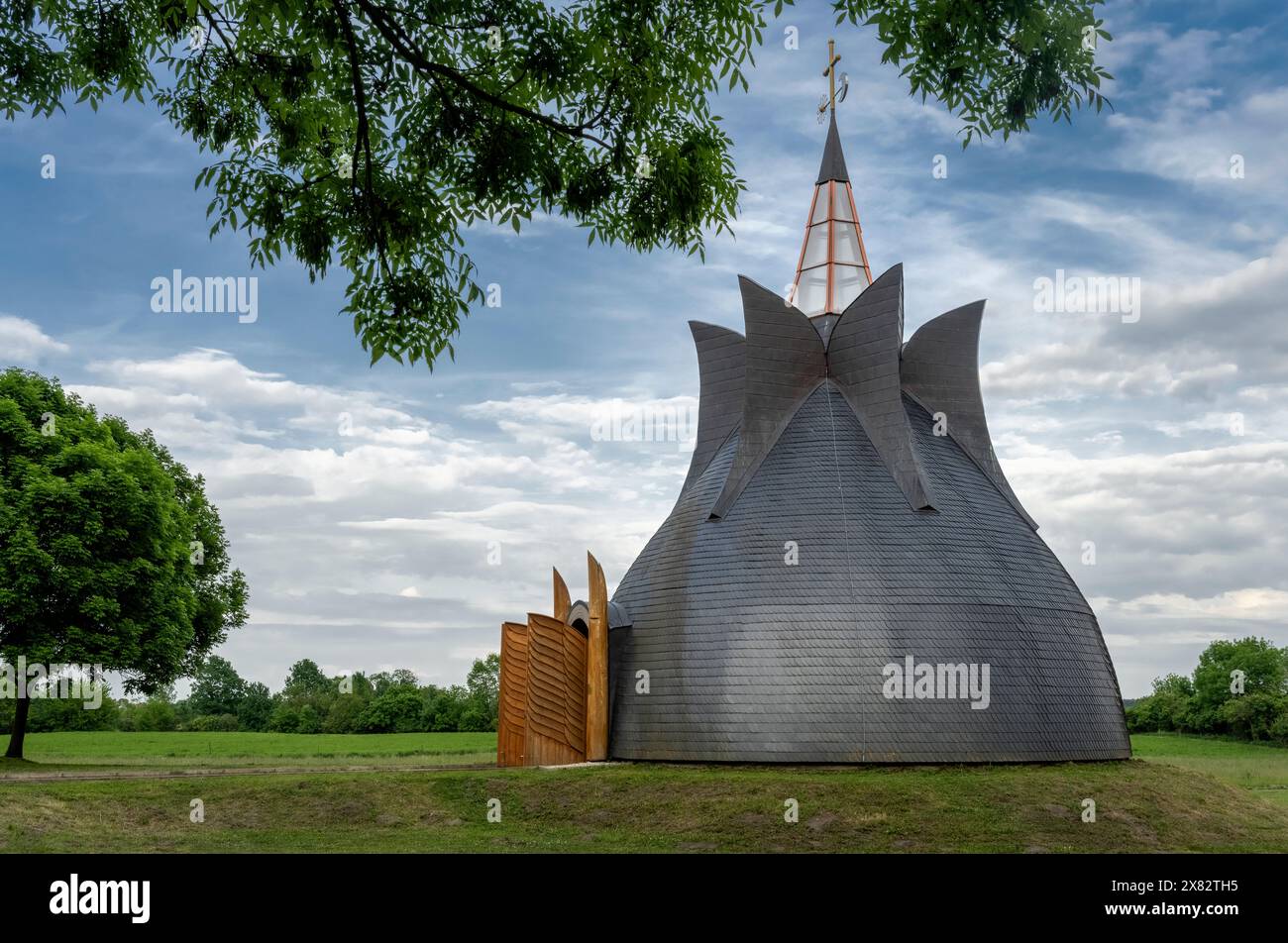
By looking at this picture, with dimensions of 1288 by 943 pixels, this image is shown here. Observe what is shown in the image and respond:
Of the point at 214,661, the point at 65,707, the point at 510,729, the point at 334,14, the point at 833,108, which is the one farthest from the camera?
the point at 214,661

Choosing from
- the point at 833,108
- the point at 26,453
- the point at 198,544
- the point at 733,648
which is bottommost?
the point at 733,648

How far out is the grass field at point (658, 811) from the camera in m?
18.6

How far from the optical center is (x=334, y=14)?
11.0m

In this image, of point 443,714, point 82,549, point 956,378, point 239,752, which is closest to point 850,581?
point 956,378

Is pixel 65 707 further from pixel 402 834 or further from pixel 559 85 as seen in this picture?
pixel 559 85

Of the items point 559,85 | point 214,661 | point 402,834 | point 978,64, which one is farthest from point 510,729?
point 214,661

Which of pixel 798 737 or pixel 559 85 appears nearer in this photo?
pixel 559 85

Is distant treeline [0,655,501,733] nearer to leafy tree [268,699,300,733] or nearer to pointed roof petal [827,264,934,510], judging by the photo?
leafy tree [268,699,300,733]

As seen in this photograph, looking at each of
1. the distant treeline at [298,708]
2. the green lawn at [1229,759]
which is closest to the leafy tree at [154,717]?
the distant treeline at [298,708]

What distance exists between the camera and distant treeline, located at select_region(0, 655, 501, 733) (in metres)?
65.1

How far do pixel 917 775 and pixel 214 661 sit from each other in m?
89.7

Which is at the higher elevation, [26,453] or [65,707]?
[26,453]

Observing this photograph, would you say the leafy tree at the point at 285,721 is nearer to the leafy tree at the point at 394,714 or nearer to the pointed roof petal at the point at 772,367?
the leafy tree at the point at 394,714

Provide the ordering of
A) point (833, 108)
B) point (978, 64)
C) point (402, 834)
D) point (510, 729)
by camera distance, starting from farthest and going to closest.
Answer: point (833, 108) → point (510, 729) → point (402, 834) → point (978, 64)
